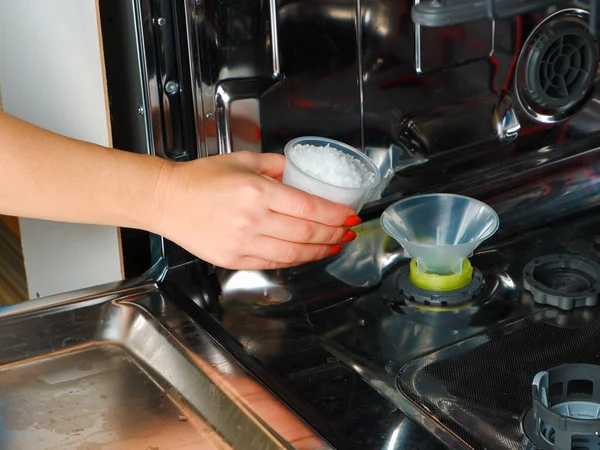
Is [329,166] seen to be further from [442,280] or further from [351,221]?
[442,280]

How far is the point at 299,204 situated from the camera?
2.54ft

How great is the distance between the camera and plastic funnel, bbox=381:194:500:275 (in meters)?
1.00

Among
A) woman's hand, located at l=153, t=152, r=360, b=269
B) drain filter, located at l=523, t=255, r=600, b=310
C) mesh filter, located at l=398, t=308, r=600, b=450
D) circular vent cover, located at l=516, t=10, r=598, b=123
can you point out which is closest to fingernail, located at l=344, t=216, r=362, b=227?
woman's hand, located at l=153, t=152, r=360, b=269

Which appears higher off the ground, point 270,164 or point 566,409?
point 270,164

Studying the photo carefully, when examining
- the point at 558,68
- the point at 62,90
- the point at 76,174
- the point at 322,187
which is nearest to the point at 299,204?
the point at 322,187

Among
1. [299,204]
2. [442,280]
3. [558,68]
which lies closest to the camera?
[299,204]

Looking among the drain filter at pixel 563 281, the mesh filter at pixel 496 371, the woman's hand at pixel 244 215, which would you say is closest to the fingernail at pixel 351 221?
the woman's hand at pixel 244 215

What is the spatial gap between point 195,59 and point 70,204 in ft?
0.64

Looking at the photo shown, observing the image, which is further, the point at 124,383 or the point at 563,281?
the point at 563,281

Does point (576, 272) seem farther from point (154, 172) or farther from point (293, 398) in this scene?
point (154, 172)

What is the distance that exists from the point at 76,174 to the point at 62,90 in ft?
0.64

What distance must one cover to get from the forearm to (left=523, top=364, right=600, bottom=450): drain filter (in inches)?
15.2

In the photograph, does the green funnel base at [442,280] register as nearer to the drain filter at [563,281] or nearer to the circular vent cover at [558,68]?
the drain filter at [563,281]

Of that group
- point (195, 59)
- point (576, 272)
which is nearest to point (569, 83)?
point (576, 272)
